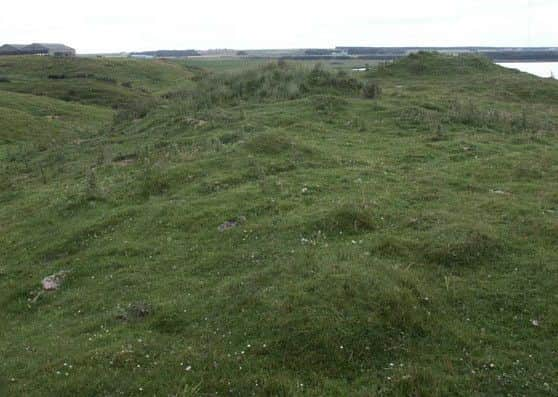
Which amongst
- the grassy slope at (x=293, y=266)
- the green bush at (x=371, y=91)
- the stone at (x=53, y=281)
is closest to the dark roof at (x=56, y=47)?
the green bush at (x=371, y=91)

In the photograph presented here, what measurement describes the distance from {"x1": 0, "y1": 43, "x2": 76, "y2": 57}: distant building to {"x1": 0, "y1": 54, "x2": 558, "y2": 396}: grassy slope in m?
120

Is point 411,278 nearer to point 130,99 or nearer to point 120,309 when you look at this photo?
point 120,309

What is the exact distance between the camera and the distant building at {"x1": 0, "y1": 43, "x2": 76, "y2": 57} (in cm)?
15054

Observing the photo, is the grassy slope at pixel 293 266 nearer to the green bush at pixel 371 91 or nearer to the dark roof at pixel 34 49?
the green bush at pixel 371 91

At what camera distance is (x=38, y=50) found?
528 feet

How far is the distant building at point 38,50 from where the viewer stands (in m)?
151

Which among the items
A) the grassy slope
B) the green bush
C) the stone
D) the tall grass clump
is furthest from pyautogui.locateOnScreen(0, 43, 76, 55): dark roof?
the stone

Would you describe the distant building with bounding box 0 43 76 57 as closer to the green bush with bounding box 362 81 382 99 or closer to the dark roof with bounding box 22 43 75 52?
the dark roof with bounding box 22 43 75 52

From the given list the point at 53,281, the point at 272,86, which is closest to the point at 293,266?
the point at 53,281

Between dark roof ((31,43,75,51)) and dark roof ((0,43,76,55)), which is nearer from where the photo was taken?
dark roof ((0,43,76,55))

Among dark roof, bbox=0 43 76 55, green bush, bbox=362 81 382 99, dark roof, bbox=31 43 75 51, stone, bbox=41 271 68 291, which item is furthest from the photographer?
dark roof, bbox=31 43 75 51

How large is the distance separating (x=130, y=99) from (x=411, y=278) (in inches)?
2586

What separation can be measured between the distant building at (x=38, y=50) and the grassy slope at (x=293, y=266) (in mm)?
120179

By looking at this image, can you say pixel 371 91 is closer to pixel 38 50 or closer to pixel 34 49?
pixel 38 50
